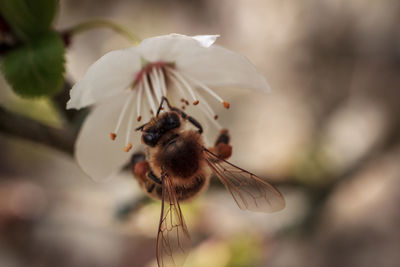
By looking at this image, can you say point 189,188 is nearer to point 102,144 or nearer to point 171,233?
point 171,233

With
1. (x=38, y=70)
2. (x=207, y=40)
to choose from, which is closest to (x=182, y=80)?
(x=207, y=40)

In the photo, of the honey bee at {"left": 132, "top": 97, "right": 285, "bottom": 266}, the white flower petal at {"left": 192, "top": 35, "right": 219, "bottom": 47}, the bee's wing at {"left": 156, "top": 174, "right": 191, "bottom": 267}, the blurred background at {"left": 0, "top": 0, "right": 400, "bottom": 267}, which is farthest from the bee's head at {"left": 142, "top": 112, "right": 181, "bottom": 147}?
the blurred background at {"left": 0, "top": 0, "right": 400, "bottom": 267}

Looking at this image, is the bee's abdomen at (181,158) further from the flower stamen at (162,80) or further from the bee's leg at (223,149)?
the flower stamen at (162,80)

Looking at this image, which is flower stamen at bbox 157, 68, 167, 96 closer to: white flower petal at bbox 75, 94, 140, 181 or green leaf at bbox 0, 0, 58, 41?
white flower petal at bbox 75, 94, 140, 181

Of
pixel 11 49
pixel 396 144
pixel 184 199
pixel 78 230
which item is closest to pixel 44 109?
pixel 11 49

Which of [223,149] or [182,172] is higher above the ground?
[223,149]

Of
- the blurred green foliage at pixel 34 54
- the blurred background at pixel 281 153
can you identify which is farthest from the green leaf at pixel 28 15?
the blurred background at pixel 281 153

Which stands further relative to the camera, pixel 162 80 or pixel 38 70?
pixel 162 80
